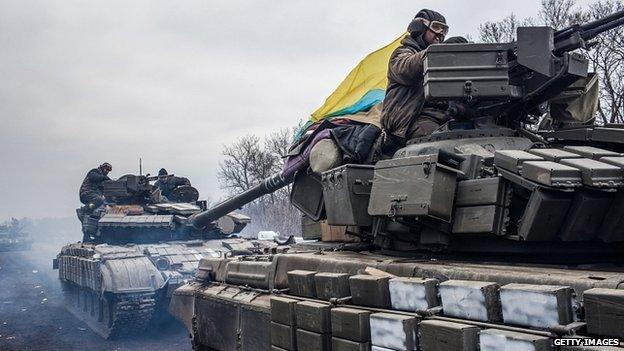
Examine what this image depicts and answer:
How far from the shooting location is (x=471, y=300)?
160 inches

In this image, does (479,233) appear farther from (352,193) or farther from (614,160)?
(352,193)

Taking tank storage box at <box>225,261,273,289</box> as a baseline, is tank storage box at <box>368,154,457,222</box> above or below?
above

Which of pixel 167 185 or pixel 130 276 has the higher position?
pixel 167 185

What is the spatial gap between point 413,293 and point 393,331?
28 centimetres

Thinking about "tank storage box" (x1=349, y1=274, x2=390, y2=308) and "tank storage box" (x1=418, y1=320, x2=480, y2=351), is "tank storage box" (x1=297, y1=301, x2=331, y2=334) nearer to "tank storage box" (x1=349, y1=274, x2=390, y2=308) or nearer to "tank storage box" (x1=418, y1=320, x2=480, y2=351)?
"tank storage box" (x1=349, y1=274, x2=390, y2=308)

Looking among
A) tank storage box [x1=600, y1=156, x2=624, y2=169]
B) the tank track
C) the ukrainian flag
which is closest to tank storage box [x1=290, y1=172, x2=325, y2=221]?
the ukrainian flag

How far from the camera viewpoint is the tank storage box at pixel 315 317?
5.27m

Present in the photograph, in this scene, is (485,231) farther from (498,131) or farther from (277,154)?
(277,154)

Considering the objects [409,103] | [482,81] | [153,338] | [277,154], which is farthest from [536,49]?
[277,154]

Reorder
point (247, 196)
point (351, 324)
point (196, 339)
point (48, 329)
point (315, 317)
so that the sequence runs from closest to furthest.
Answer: point (351, 324) → point (315, 317) → point (196, 339) → point (247, 196) → point (48, 329)

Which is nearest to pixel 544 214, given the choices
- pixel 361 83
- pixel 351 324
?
pixel 351 324

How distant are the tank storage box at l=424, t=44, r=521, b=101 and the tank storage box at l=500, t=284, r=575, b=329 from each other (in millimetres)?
1969

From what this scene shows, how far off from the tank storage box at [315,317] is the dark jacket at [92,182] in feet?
48.7

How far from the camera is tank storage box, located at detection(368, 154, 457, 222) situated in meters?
4.92
